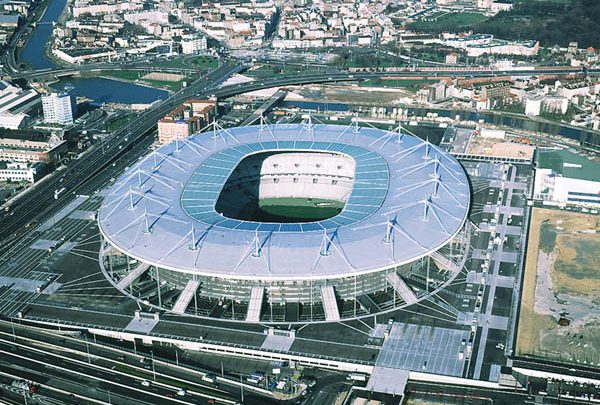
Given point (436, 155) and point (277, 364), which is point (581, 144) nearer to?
point (436, 155)

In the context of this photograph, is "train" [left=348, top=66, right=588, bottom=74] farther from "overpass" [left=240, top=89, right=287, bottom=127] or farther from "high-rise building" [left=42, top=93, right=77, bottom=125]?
"high-rise building" [left=42, top=93, right=77, bottom=125]

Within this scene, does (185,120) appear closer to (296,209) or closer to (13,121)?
(13,121)

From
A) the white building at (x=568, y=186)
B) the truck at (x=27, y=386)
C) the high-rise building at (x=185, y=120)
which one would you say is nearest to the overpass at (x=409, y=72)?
the high-rise building at (x=185, y=120)

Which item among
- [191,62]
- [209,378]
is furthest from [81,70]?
[209,378]

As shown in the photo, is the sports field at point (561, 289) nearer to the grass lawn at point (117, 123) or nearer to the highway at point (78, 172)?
the highway at point (78, 172)

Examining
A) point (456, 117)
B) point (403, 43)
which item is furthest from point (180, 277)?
point (403, 43)

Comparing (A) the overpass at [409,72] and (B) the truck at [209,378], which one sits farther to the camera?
(A) the overpass at [409,72]

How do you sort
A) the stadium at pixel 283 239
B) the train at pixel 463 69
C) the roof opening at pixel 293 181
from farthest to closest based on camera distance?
the train at pixel 463 69, the roof opening at pixel 293 181, the stadium at pixel 283 239
